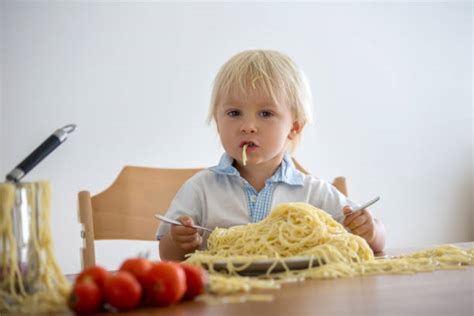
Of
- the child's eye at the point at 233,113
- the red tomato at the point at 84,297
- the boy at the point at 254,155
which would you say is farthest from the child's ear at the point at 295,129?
the red tomato at the point at 84,297

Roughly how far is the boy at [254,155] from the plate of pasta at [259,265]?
0.55 metres

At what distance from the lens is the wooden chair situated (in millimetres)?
1659

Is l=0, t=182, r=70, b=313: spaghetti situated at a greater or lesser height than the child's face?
lesser

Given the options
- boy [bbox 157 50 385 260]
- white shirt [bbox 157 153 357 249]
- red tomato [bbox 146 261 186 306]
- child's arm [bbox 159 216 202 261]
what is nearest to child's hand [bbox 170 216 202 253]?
child's arm [bbox 159 216 202 261]

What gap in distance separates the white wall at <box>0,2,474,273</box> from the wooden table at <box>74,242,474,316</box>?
229 cm

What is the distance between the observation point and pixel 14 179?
0.64 metres

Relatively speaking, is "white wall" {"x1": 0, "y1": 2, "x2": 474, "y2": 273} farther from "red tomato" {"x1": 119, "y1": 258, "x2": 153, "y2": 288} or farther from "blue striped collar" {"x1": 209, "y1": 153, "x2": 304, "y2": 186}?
"red tomato" {"x1": 119, "y1": 258, "x2": 153, "y2": 288}

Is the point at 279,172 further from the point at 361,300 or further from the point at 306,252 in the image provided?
the point at 361,300

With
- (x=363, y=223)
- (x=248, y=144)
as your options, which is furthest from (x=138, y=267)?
(x=248, y=144)

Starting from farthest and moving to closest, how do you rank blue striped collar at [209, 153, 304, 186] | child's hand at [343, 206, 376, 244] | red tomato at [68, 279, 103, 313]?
blue striped collar at [209, 153, 304, 186], child's hand at [343, 206, 376, 244], red tomato at [68, 279, 103, 313]

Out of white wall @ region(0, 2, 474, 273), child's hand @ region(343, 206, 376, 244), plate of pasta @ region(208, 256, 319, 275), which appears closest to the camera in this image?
plate of pasta @ region(208, 256, 319, 275)

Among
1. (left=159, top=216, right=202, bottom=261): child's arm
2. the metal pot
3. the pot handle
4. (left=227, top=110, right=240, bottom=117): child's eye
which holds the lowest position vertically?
(left=159, top=216, right=202, bottom=261): child's arm

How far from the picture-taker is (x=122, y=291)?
0.59 meters

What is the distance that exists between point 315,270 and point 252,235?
18 cm
